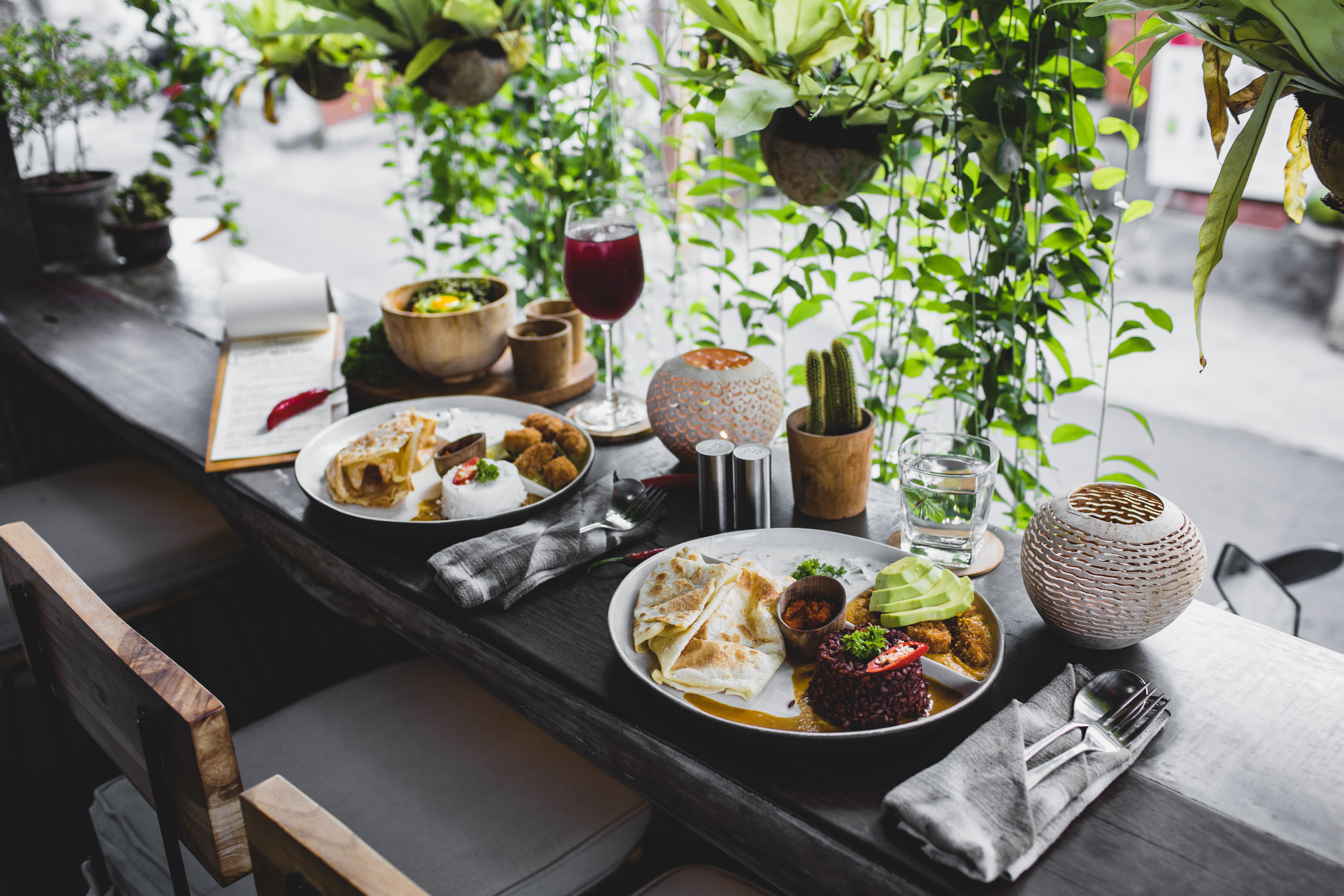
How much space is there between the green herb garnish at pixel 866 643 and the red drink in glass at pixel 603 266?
714mm

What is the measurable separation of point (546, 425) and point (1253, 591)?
47.1 inches

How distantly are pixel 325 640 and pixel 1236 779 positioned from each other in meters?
1.79

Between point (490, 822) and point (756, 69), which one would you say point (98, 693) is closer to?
point (490, 822)

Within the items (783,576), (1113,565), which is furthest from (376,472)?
(1113,565)

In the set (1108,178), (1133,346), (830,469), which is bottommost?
(830,469)

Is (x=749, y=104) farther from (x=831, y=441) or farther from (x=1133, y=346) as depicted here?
(x=1133, y=346)

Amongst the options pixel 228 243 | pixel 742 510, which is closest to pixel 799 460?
pixel 742 510

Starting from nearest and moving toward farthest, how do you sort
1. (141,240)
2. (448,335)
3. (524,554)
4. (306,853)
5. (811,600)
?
(306,853)
(811,600)
(524,554)
(448,335)
(141,240)

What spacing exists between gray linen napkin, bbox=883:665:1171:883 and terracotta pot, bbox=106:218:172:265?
8.42ft

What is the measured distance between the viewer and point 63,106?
237cm

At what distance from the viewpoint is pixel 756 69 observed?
1292 mm

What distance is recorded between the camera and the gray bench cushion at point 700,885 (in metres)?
1.01

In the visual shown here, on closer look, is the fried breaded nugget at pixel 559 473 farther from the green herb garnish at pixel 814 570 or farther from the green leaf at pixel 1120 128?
the green leaf at pixel 1120 128

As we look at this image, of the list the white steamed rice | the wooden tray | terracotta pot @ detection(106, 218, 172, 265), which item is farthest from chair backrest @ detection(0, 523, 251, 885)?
terracotta pot @ detection(106, 218, 172, 265)
